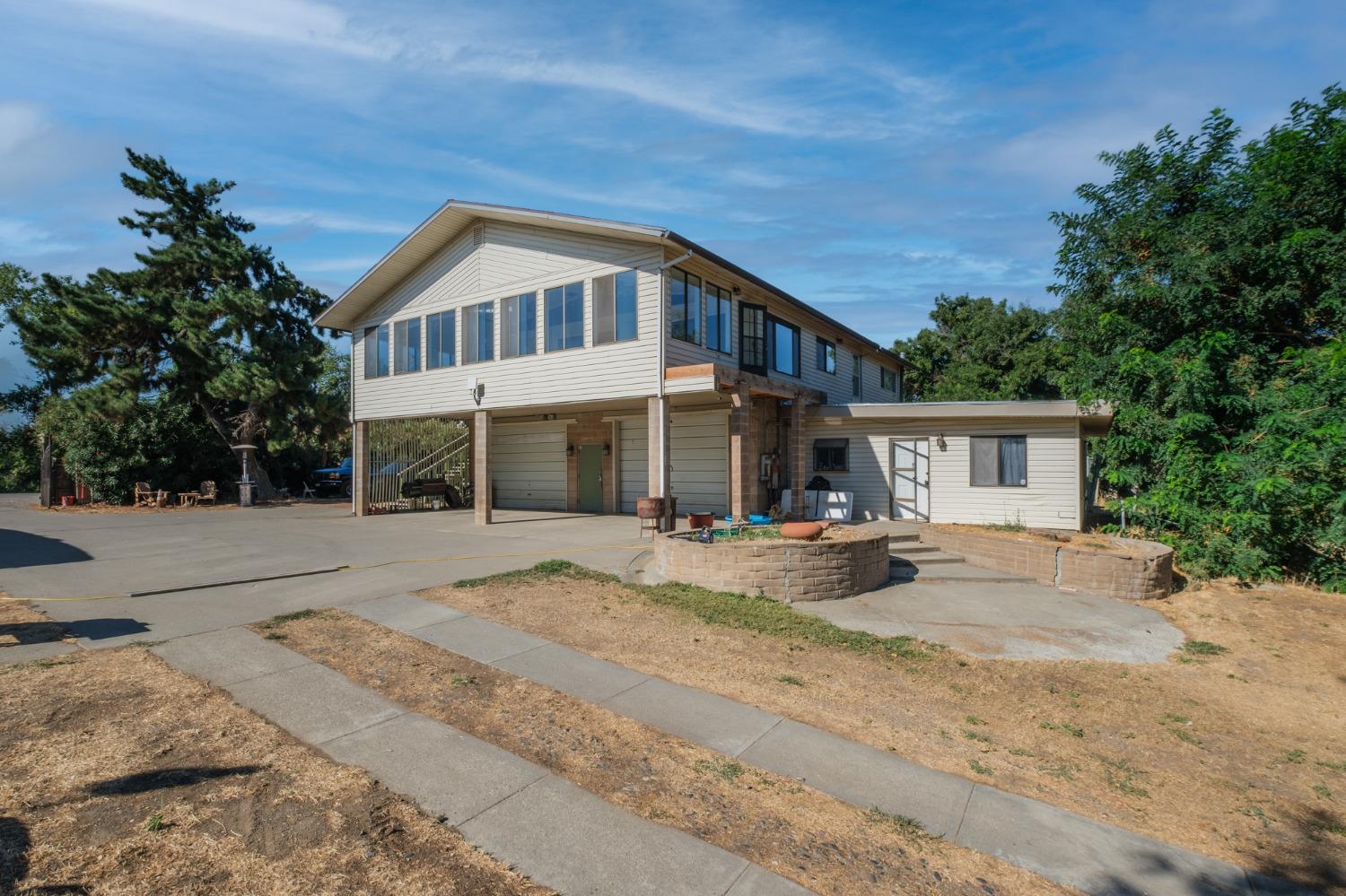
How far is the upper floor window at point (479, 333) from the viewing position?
1617cm

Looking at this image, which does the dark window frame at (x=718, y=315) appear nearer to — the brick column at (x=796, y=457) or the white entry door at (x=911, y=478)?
the brick column at (x=796, y=457)

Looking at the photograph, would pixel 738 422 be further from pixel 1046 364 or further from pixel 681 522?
pixel 1046 364

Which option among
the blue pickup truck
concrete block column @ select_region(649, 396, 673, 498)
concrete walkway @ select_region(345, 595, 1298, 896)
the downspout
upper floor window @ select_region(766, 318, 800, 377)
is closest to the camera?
concrete walkway @ select_region(345, 595, 1298, 896)

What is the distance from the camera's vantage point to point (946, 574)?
10.3 m

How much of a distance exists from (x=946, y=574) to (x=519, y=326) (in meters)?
10.8

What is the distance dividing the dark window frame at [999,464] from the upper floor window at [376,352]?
15922mm

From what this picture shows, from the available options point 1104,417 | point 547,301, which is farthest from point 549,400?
point 1104,417

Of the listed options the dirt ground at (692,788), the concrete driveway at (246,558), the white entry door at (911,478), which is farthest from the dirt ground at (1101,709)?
the white entry door at (911,478)

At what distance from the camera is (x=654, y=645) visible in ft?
20.6

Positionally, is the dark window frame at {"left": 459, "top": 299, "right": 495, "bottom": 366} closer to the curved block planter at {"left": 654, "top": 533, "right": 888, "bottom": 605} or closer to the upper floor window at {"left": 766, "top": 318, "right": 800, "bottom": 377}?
the upper floor window at {"left": 766, "top": 318, "right": 800, "bottom": 377}

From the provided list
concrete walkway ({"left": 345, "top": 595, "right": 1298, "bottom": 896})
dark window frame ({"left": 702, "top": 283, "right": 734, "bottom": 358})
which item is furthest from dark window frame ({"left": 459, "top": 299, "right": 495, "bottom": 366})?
concrete walkway ({"left": 345, "top": 595, "right": 1298, "bottom": 896})

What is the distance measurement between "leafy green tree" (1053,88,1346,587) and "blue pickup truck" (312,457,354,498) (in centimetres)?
2775

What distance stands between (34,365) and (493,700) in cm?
2773

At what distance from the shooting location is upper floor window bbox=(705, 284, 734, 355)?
14570mm
